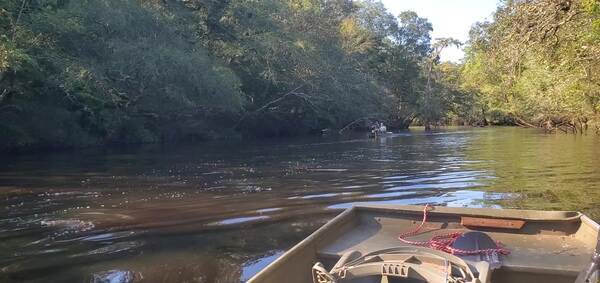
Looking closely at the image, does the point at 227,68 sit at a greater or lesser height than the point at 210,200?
greater

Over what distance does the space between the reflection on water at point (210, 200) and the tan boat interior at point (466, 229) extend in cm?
147

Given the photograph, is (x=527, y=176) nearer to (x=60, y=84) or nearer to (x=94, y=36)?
(x=60, y=84)

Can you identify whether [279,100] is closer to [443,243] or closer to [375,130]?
[375,130]

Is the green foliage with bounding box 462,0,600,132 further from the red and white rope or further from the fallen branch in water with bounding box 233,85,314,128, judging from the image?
the fallen branch in water with bounding box 233,85,314,128

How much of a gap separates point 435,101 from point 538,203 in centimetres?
5709

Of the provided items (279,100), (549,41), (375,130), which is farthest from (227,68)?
(549,41)

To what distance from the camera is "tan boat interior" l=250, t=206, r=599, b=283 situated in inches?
223

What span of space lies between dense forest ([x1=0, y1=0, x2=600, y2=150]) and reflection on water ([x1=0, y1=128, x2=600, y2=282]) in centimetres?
306

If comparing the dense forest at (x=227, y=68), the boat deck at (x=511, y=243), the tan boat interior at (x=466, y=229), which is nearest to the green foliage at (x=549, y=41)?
the dense forest at (x=227, y=68)

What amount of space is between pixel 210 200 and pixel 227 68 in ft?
80.6

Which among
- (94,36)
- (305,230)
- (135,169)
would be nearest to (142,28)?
(94,36)

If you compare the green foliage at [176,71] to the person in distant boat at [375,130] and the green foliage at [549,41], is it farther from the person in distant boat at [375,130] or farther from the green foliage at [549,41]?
the green foliage at [549,41]

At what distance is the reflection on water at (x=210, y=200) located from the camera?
8203mm

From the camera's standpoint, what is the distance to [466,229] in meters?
7.39
